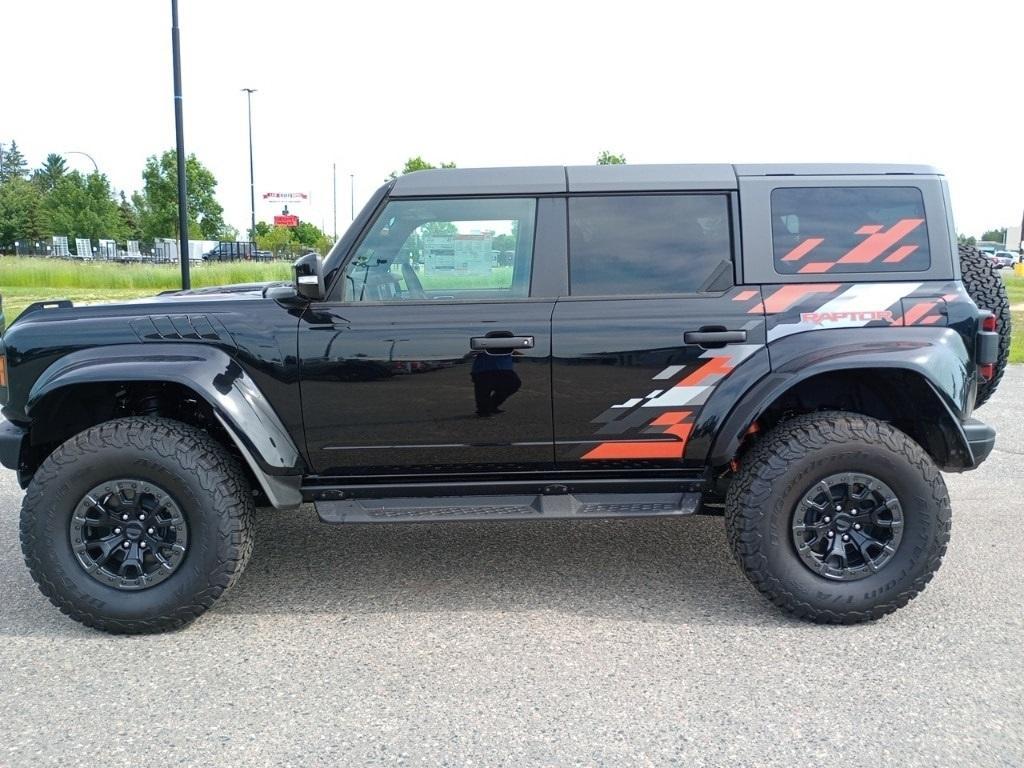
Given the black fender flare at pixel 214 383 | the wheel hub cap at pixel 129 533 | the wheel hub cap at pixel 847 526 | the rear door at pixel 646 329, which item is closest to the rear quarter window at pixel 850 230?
the rear door at pixel 646 329

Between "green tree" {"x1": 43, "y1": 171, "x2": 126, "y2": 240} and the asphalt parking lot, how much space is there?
192 ft

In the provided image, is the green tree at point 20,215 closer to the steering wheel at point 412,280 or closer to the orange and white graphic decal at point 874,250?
the steering wheel at point 412,280

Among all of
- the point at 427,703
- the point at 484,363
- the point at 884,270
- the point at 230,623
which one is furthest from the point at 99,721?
the point at 884,270

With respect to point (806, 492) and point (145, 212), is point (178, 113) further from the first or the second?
point (145, 212)

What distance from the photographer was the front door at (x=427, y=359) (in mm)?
3705

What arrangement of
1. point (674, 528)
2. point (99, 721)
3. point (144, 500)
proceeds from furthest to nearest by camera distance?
point (674, 528) → point (144, 500) → point (99, 721)

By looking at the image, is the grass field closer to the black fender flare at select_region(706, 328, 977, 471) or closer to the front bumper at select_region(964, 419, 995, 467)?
the black fender flare at select_region(706, 328, 977, 471)

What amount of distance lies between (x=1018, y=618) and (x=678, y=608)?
1.39 metres

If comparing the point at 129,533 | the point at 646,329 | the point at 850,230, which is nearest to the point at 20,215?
the point at 129,533

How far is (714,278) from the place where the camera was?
12.5 ft

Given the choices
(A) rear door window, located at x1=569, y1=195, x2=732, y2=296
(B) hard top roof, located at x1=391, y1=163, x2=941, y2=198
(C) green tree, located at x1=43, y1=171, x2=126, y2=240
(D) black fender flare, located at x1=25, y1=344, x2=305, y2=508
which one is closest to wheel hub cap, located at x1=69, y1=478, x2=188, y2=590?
(D) black fender flare, located at x1=25, y1=344, x2=305, y2=508

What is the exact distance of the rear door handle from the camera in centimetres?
368

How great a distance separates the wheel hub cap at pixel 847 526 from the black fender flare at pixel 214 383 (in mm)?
2142

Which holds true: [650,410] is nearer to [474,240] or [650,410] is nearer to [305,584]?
[474,240]
